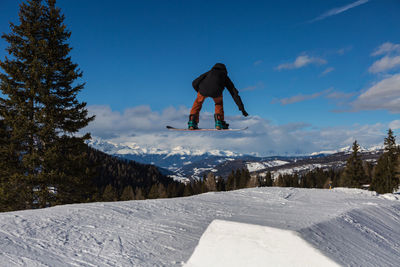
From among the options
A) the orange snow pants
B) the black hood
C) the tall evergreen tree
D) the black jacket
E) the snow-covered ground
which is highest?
the black hood

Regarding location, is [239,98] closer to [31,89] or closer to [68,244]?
[68,244]

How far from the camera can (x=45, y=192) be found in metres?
14.3

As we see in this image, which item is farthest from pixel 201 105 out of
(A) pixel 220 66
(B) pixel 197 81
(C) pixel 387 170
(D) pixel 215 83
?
(C) pixel 387 170

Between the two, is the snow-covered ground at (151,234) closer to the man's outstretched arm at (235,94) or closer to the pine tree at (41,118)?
the man's outstretched arm at (235,94)

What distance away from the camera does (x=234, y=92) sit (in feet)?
22.7

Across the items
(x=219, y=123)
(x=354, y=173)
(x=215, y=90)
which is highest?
(x=215, y=90)

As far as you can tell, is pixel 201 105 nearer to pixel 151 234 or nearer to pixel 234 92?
pixel 234 92

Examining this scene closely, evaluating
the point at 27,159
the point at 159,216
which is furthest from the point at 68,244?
the point at 27,159

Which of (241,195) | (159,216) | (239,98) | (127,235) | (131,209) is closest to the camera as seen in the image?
(127,235)

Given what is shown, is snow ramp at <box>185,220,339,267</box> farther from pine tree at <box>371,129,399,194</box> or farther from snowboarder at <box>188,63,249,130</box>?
pine tree at <box>371,129,399,194</box>

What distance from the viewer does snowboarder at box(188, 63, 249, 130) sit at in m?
6.50

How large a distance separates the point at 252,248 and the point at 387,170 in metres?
51.6

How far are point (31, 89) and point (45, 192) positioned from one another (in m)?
5.76

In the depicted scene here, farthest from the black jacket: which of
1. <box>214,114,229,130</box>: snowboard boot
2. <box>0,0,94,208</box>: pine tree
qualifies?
<box>0,0,94,208</box>: pine tree
